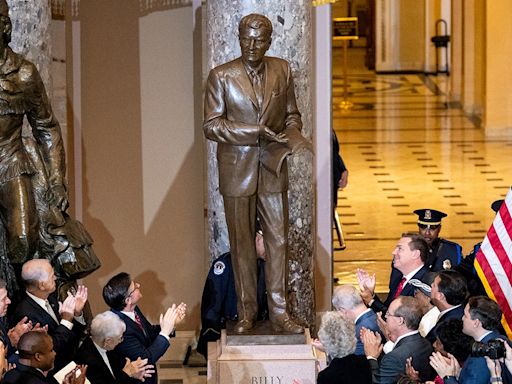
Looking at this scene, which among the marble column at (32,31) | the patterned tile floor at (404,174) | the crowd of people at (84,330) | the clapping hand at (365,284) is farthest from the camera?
the patterned tile floor at (404,174)

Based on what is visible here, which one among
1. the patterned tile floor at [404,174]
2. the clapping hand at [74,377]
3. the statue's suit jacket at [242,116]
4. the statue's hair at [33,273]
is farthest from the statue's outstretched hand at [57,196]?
the patterned tile floor at [404,174]

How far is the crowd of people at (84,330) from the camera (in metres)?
7.41

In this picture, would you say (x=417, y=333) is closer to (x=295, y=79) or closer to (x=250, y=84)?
(x=250, y=84)

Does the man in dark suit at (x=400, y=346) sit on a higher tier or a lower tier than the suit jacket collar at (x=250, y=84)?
lower

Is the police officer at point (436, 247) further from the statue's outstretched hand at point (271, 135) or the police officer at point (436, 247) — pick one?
the statue's outstretched hand at point (271, 135)

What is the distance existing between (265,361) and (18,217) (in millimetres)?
1609

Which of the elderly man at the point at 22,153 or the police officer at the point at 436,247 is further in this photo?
the police officer at the point at 436,247

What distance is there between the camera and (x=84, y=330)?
8289 mm

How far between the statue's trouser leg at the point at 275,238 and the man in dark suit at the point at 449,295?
898mm

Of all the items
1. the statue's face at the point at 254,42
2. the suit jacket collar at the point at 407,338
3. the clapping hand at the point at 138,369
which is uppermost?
the statue's face at the point at 254,42

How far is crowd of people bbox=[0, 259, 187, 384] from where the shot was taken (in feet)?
24.3

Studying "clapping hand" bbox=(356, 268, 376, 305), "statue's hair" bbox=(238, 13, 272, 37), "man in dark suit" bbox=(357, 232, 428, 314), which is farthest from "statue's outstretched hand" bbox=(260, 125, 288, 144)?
"man in dark suit" bbox=(357, 232, 428, 314)

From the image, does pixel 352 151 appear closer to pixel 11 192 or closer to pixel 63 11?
pixel 63 11

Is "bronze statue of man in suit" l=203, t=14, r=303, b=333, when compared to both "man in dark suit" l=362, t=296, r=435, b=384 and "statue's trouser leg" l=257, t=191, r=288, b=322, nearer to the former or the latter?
"statue's trouser leg" l=257, t=191, r=288, b=322
